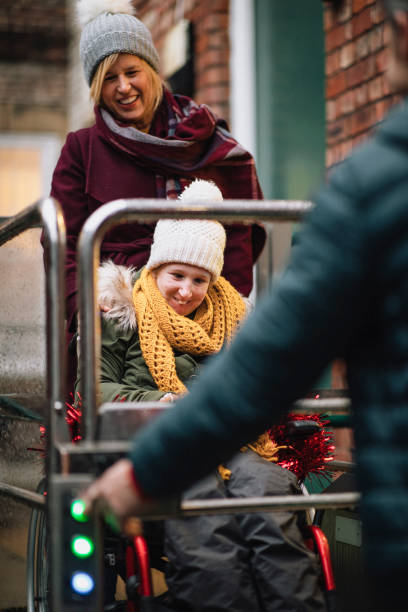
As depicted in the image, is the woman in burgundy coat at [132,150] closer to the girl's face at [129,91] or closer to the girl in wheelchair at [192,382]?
the girl's face at [129,91]

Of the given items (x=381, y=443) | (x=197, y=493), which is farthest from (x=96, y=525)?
(x=381, y=443)

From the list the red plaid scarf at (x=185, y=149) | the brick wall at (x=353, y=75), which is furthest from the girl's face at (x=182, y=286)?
the brick wall at (x=353, y=75)

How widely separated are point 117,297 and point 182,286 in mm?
214

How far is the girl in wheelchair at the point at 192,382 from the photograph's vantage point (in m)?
2.37

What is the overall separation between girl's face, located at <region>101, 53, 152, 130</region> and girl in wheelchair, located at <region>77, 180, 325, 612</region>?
38 centimetres

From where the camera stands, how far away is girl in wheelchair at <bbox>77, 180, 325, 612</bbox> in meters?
2.37

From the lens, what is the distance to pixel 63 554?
210 cm

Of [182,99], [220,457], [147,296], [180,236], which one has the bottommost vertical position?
[220,457]

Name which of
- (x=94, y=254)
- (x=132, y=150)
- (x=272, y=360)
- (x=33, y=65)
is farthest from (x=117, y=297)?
(x=33, y=65)

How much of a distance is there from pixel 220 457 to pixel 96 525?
0.71m

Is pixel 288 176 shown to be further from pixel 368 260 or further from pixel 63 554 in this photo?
pixel 368 260

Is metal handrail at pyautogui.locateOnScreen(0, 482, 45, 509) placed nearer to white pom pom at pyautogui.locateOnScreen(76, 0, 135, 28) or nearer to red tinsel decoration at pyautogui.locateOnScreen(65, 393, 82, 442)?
red tinsel decoration at pyautogui.locateOnScreen(65, 393, 82, 442)

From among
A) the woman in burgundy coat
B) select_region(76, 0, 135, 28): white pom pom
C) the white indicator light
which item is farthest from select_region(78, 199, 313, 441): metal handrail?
select_region(76, 0, 135, 28): white pom pom

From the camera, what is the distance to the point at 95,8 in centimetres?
367
